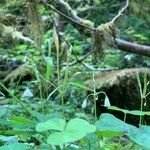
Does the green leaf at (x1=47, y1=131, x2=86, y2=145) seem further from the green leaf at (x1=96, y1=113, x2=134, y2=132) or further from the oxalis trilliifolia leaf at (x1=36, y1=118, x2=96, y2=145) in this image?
the green leaf at (x1=96, y1=113, x2=134, y2=132)

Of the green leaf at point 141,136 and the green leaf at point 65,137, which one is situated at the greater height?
the green leaf at point 65,137

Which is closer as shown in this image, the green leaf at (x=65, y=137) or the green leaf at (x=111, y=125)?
the green leaf at (x=65, y=137)

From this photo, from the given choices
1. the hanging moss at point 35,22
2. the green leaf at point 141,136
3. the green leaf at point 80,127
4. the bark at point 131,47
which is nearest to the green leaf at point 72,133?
the green leaf at point 80,127

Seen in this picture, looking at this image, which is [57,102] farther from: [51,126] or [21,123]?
[51,126]

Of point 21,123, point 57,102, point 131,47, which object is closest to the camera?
point 21,123

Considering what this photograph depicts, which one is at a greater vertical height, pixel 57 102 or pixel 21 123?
pixel 21 123

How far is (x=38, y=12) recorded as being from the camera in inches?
110

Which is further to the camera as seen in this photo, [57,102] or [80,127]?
[57,102]

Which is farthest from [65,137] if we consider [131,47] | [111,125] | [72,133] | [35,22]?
[131,47]

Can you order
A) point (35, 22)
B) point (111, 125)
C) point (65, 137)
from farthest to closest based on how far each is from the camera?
point (35, 22) → point (111, 125) → point (65, 137)

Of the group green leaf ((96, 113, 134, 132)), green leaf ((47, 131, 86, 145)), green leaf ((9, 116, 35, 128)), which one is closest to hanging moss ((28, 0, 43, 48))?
green leaf ((9, 116, 35, 128))

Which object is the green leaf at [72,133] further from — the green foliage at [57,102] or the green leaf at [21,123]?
the green leaf at [21,123]

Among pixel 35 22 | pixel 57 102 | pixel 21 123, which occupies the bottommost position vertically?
pixel 57 102

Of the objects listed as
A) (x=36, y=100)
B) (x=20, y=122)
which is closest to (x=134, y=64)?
(x=36, y=100)
